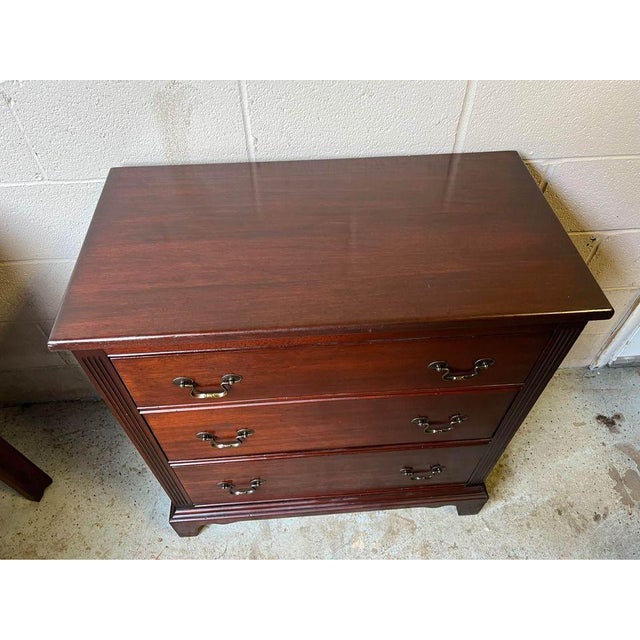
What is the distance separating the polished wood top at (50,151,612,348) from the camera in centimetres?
69

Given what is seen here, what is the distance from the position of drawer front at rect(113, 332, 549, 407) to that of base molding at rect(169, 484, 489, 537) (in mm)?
492

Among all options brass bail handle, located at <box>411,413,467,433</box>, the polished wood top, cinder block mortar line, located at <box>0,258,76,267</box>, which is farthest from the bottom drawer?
cinder block mortar line, located at <box>0,258,76,267</box>

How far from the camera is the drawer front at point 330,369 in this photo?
0.74m

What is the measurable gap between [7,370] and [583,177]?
5.79 feet

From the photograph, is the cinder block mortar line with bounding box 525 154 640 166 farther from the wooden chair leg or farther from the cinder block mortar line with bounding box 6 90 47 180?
the wooden chair leg

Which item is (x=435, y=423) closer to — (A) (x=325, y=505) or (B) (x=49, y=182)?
(A) (x=325, y=505)

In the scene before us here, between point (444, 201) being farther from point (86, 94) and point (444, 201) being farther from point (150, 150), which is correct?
point (86, 94)

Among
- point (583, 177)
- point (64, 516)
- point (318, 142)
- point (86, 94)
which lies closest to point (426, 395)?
point (318, 142)

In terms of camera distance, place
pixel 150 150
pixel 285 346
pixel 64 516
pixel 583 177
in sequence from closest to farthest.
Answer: pixel 285 346 → pixel 150 150 → pixel 583 177 → pixel 64 516

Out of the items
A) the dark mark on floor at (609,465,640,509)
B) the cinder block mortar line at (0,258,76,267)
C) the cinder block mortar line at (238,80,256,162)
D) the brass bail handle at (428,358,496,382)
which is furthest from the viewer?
the dark mark on floor at (609,465,640,509)

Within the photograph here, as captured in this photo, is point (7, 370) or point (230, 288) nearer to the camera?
point (230, 288)

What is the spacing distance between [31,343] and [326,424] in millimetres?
1008

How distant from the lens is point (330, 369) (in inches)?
30.8
